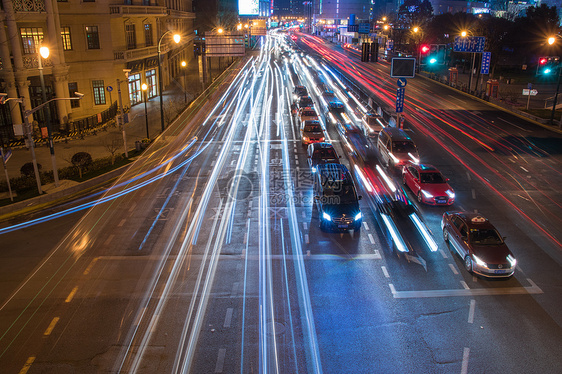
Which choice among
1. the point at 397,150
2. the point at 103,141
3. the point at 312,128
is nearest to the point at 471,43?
the point at 312,128

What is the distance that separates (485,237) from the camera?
15828mm

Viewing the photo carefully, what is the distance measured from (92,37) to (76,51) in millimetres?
2059

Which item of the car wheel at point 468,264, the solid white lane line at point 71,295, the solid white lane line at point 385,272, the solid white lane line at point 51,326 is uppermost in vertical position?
the car wheel at point 468,264

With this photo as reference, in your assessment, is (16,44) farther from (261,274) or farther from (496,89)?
(496,89)

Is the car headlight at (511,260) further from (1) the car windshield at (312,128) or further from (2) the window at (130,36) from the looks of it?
(2) the window at (130,36)

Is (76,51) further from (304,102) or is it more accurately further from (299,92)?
(299,92)

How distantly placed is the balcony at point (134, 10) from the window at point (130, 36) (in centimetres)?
→ 222

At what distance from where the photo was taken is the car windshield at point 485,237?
1572cm

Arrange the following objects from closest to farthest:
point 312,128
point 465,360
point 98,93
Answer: point 465,360 → point 312,128 → point 98,93

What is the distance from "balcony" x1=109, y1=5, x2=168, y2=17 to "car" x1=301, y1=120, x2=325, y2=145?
70.9ft

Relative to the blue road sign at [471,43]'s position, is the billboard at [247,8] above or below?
above

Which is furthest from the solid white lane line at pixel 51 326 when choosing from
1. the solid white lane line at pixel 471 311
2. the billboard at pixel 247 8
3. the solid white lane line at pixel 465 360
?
the billboard at pixel 247 8

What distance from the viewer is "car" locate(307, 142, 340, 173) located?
83.9 ft

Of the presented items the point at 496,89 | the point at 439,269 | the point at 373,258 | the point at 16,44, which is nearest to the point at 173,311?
the point at 373,258
